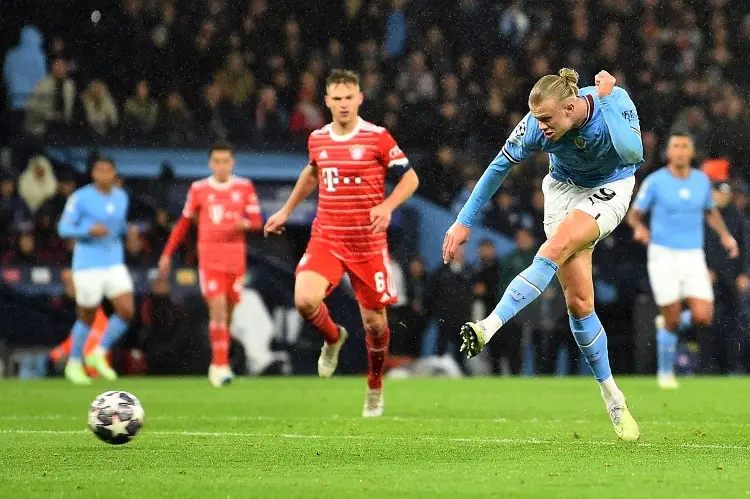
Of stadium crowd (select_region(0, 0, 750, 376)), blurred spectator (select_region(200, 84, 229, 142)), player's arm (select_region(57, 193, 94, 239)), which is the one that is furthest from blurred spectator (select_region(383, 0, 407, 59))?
player's arm (select_region(57, 193, 94, 239))

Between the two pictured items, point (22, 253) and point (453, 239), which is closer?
point (453, 239)

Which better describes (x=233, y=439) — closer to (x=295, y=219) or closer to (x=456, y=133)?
(x=295, y=219)

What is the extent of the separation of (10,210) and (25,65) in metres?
2.72

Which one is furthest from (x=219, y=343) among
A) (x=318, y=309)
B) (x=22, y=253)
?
(x=318, y=309)

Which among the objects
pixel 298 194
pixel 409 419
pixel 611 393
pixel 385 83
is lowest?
pixel 409 419

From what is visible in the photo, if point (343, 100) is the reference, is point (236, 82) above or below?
above

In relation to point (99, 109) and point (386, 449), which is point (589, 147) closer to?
point (386, 449)

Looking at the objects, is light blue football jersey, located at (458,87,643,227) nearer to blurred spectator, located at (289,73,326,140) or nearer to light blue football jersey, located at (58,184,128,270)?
light blue football jersey, located at (58,184,128,270)

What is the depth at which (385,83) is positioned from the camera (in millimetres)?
20000

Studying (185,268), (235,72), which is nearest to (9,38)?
(235,72)

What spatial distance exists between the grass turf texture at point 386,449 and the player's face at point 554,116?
1600 millimetres

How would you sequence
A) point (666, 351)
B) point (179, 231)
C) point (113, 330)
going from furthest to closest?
point (113, 330) < point (179, 231) < point (666, 351)

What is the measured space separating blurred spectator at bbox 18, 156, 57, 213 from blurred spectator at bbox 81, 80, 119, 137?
891 millimetres

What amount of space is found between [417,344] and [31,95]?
20.3 feet
